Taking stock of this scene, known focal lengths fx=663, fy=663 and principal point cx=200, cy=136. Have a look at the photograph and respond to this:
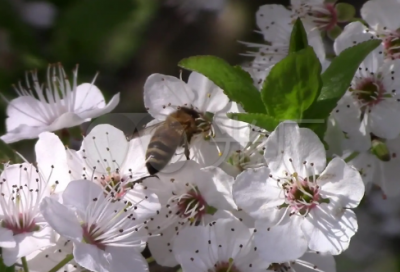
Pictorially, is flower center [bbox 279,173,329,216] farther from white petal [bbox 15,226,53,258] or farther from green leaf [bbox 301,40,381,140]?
white petal [bbox 15,226,53,258]

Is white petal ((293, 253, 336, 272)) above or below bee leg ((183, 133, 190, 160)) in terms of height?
below

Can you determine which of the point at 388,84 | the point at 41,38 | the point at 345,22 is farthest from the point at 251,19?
the point at 388,84

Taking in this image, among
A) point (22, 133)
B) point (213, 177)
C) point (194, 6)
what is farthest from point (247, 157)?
point (194, 6)

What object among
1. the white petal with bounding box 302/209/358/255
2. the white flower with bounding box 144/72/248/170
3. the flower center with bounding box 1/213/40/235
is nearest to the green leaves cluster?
the white flower with bounding box 144/72/248/170

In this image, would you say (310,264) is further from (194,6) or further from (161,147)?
(194,6)

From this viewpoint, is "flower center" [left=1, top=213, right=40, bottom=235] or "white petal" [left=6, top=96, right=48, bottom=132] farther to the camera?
"white petal" [left=6, top=96, right=48, bottom=132]

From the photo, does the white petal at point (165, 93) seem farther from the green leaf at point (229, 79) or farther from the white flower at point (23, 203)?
the white flower at point (23, 203)

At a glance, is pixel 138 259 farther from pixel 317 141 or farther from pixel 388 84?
pixel 388 84
